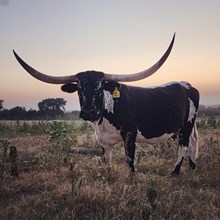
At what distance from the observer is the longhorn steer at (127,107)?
530cm

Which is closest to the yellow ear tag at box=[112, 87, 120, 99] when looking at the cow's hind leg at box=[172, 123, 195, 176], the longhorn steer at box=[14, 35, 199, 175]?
the longhorn steer at box=[14, 35, 199, 175]

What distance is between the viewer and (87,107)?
5074mm

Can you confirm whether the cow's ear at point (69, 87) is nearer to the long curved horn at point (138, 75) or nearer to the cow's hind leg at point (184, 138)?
the long curved horn at point (138, 75)

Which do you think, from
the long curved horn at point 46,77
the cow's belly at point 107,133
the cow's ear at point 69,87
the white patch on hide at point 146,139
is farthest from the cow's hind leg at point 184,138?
the long curved horn at point 46,77

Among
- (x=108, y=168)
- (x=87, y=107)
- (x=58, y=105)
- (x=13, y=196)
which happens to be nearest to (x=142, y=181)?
(x=108, y=168)

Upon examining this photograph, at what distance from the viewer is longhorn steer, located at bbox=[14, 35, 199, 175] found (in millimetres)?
5297

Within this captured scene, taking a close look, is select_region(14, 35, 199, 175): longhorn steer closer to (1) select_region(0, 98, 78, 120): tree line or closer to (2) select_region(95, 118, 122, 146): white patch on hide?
(2) select_region(95, 118, 122, 146): white patch on hide

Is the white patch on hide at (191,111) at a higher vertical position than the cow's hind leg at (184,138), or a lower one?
higher

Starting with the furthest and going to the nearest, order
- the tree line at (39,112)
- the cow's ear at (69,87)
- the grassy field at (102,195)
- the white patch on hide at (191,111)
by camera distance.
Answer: the tree line at (39,112) → the white patch on hide at (191,111) → the cow's ear at (69,87) → the grassy field at (102,195)

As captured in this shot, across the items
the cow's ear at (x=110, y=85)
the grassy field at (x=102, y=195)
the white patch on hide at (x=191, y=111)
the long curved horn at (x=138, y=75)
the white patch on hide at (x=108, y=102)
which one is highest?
the long curved horn at (x=138, y=75)

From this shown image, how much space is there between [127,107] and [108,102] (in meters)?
0.34

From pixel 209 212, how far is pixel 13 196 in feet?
7.33

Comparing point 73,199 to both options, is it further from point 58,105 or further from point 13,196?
point 58,105

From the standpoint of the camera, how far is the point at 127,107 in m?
5.64
